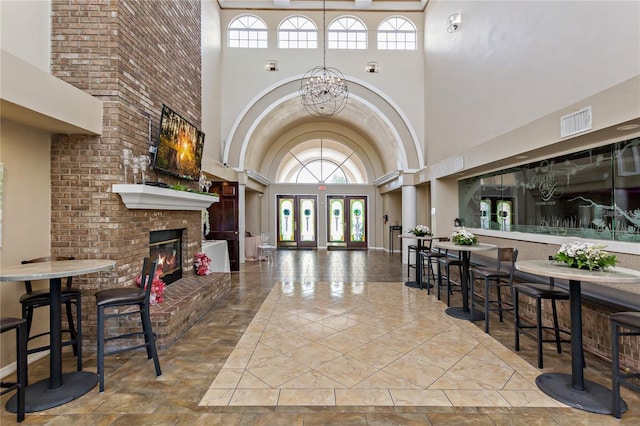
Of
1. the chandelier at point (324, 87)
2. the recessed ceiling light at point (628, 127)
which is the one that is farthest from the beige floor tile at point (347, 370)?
the chandelier at point (324, 87)

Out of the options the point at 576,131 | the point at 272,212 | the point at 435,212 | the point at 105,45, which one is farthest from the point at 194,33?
the point at 272,212

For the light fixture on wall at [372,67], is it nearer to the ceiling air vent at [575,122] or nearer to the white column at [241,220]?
the white column at [241,220]

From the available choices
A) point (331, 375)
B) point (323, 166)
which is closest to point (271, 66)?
point (323, 166)

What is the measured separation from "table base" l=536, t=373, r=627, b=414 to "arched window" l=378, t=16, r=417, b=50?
8.22 m

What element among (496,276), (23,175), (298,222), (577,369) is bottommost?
(577,369)

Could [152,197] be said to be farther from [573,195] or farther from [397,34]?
[397,34]

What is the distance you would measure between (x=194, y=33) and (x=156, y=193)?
3.28 meters

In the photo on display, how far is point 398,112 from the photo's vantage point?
8.09 m

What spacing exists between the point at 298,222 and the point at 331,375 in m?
9.29

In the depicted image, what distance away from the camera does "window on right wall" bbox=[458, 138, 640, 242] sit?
310 centimetres

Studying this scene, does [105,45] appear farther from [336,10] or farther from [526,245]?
[336,10]

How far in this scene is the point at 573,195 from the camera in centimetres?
379

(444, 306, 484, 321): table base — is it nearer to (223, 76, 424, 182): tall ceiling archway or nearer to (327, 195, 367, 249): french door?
(223, 76, 424, 182): tall ceiling archway

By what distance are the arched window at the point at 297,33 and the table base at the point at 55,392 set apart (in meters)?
8.21
